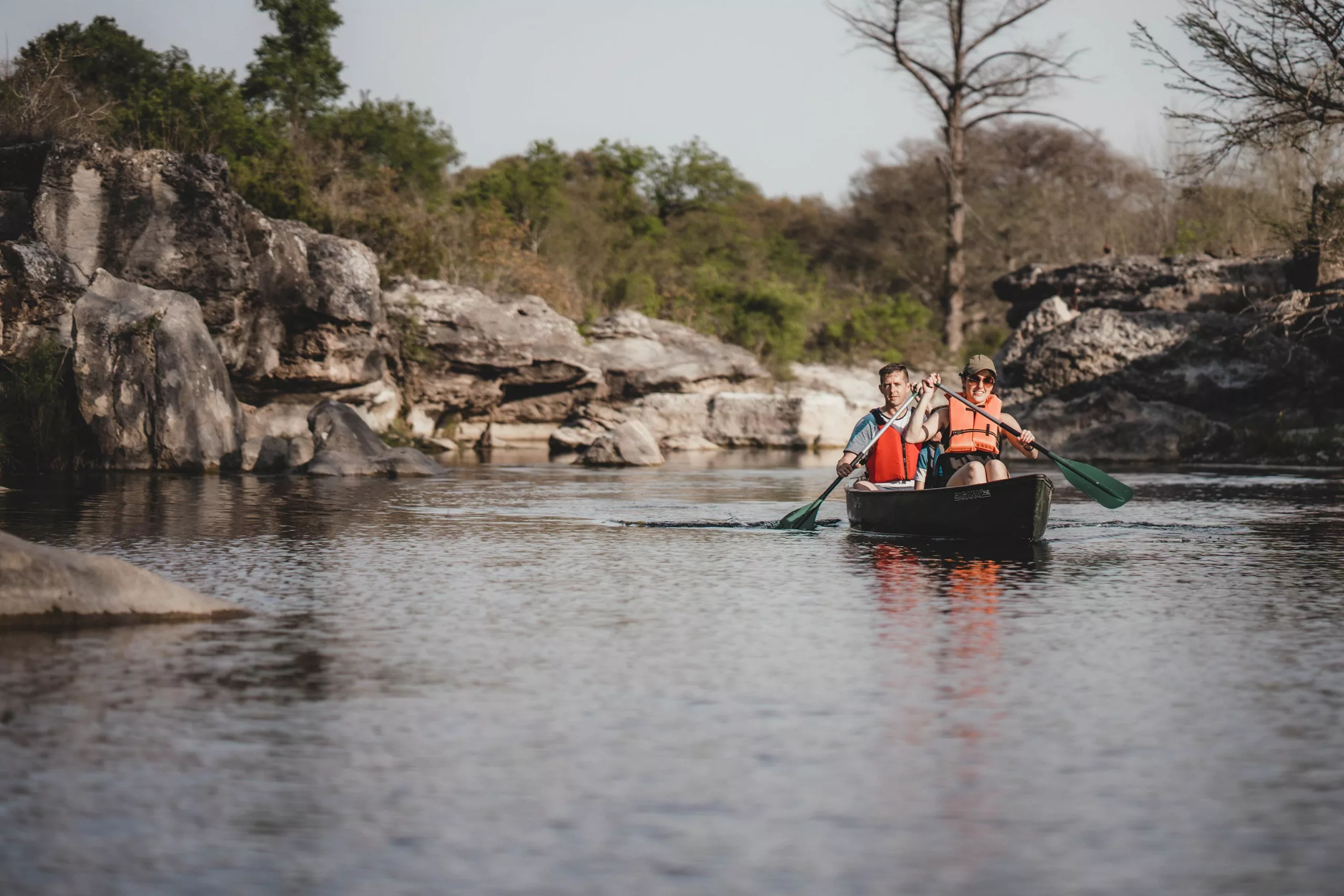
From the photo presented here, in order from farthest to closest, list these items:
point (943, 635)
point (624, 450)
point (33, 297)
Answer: point (624, 450) → point (33, 297) → point (943, 635)

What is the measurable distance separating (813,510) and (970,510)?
7.13ft

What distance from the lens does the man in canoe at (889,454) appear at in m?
14.3

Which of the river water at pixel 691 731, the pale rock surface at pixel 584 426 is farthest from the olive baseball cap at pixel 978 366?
the pale rock surface at pixel 584 426

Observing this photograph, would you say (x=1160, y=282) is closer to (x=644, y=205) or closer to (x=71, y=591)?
(x=644, y=205)

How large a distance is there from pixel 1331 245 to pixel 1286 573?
54.2 feet

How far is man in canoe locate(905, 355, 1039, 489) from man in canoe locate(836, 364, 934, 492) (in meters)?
0.27

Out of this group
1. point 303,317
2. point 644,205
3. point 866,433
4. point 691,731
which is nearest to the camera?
point 691,731

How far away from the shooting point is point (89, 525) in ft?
46.4

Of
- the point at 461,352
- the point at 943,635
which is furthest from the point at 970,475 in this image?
the point at 461,352

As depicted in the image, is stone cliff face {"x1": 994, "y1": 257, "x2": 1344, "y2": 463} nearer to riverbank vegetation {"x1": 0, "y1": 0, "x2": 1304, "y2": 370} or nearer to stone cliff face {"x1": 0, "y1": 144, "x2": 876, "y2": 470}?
riverbank vegetation {"x1": 0, "y1": 0, "x2": 1304, "y2": 370}

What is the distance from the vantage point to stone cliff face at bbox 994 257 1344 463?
102 ft

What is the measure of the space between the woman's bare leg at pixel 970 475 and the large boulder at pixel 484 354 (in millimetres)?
22733

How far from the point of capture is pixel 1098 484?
589 inches

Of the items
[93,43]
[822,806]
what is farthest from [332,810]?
[93,43]
